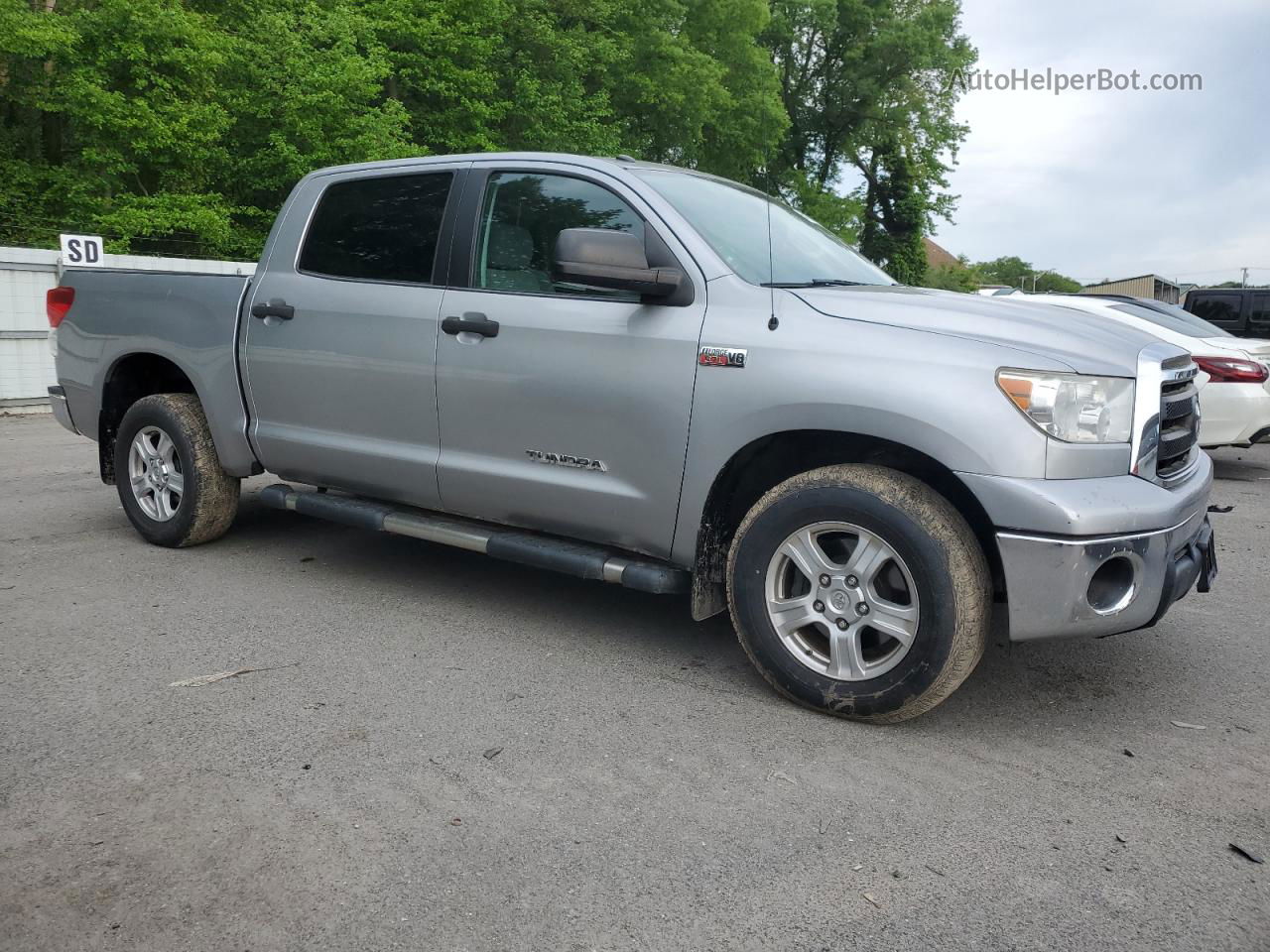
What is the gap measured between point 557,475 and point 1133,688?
7.67ft

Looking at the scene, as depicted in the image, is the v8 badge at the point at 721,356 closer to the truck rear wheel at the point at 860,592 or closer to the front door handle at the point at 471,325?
the truck rear wheel at the point at 860,592

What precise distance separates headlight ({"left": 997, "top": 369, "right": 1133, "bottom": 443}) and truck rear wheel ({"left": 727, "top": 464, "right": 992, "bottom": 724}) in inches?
16.3

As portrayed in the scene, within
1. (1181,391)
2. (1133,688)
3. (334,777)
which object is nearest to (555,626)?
(334,777)

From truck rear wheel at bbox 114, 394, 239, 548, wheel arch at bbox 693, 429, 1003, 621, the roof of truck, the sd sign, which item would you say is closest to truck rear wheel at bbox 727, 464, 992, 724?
wheel arch at bbox 693, 429, 1003, 621

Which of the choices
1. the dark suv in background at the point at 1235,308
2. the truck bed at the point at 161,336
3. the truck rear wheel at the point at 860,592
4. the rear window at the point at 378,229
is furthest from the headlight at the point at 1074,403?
the dark suv in background at the point at 1235,308

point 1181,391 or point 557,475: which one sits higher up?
point 1181,391

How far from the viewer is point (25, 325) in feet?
43.0

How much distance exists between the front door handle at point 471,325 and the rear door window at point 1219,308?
14587 millimetres

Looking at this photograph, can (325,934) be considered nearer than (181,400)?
Yes

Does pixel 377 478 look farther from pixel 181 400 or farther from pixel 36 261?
pixel 36 261

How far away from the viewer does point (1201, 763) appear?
337 centimetres

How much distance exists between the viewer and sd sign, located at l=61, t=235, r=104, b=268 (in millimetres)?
12875

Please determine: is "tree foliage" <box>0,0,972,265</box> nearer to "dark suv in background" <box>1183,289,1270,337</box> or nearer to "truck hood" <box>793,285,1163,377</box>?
"dark suv in background" <box>1183,289,1270,337</box>

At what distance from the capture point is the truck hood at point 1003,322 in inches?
133
